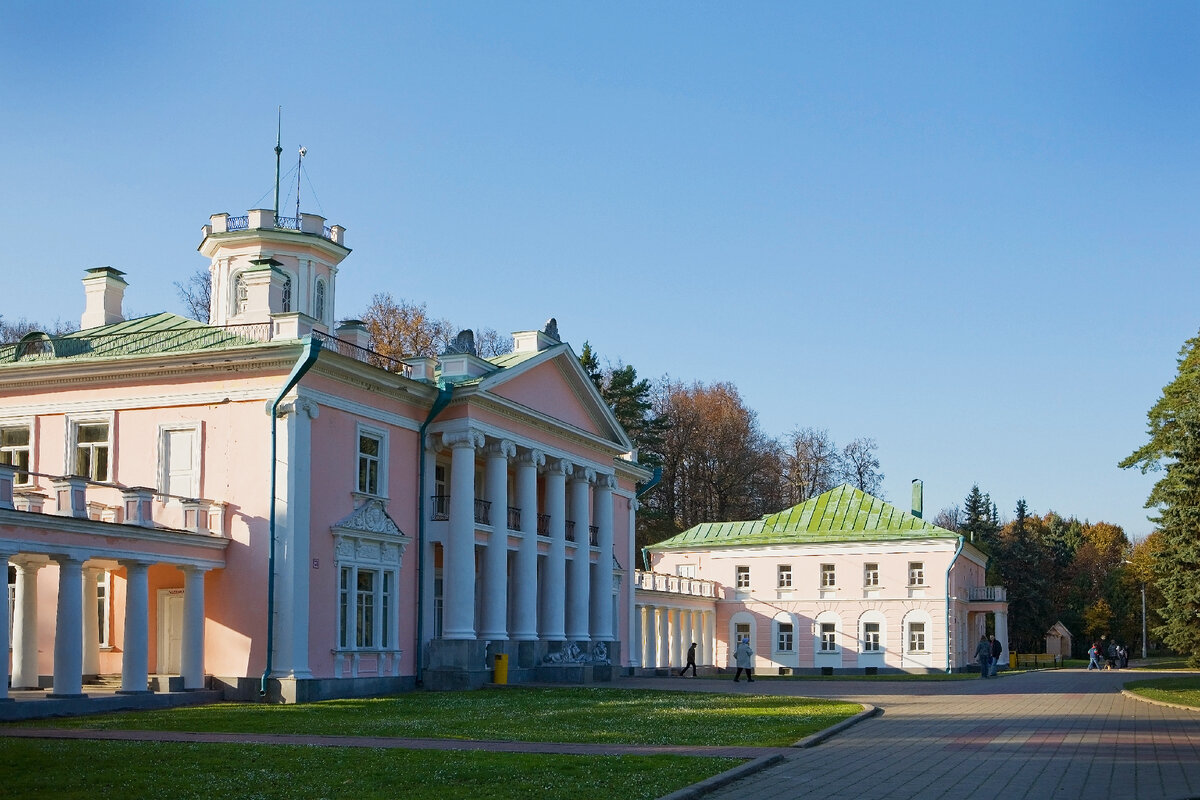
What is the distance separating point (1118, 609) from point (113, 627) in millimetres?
81201

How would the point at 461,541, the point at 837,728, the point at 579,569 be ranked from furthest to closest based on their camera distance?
the point at 579,569 < the point at 461,541 < the point at 837,728

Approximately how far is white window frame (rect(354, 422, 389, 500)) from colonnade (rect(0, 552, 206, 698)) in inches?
180

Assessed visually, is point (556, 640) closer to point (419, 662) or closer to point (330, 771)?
point (419, 662)

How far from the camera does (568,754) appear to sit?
14875mm

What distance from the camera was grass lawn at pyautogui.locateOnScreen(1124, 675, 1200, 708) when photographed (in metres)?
26.0

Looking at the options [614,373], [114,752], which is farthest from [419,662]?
[614,373]

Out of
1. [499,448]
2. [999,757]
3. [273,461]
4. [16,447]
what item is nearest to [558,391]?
[499,448]

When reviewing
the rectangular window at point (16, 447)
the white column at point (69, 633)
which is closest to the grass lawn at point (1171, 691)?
the white column at point (69, 633)

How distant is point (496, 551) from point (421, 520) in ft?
8.48

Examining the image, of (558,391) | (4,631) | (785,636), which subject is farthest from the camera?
(785,636)

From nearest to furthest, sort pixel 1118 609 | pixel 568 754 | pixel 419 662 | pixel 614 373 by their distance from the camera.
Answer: pixel 568 754 → pixel 419 662 → pixel 614 373 → pixel 1118 609

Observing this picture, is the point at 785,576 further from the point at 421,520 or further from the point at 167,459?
the point at 167,459

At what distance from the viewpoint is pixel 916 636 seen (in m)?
57.8

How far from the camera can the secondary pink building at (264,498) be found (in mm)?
25641
